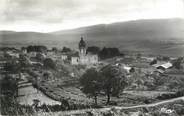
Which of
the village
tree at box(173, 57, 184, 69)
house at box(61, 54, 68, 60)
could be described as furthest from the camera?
tree at box(173, 57, 184, 69)

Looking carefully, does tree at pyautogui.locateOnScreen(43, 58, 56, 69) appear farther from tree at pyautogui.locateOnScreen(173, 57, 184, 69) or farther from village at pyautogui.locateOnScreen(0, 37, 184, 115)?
tree at pyautogui.locateOnScreen(173, 57, 184, 69)

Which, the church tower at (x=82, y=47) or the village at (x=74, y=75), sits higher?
the church tower at (x=82, y=47)

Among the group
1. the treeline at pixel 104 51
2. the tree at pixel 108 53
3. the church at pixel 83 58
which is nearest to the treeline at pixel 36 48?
the church at pixel 83 58

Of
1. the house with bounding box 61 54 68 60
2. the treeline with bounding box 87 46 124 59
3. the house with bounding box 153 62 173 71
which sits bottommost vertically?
the house with bounding box 153 62 173 71

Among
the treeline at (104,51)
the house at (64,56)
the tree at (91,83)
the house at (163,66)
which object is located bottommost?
the tree at (91,83)

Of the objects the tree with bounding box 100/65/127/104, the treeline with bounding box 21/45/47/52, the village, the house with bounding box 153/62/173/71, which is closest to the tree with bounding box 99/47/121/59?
the village

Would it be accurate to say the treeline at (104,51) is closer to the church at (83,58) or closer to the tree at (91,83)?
the church at (83,58)

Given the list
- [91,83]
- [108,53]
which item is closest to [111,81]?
[91,83]
